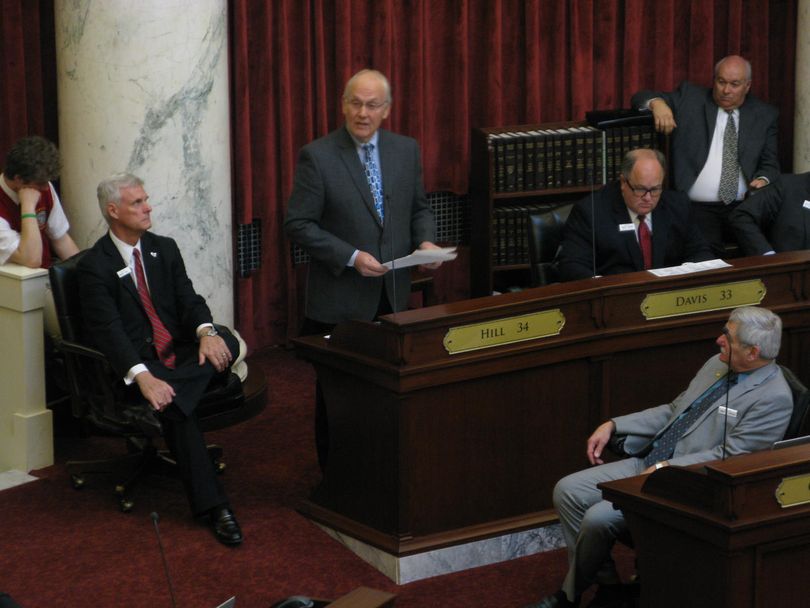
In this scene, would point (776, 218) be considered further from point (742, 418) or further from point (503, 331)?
point (742, 418)

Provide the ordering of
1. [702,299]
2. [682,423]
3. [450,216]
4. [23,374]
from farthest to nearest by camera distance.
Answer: [450,216] < [23,374] < [702,299] < [682,423]

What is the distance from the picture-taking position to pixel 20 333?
19.2ft

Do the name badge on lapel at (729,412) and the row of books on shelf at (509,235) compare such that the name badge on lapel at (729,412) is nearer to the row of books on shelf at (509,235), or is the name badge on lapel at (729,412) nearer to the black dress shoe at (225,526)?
the black dress shoe at (225,526)

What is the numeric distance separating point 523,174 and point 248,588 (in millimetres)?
3614

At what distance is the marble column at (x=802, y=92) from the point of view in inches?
332

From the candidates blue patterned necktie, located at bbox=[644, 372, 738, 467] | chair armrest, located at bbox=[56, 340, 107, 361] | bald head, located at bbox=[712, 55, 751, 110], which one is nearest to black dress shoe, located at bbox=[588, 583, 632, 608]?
blue patterned necktie, located at bbox=[644, 372, 738, 467]

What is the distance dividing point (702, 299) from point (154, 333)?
83.0 inches

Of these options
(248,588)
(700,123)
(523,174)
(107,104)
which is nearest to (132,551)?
(248,588)

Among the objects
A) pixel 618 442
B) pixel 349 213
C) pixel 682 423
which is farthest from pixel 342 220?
pixel 682 423

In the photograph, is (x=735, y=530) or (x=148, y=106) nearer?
(x=735, y=530)

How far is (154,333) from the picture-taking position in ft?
18.0

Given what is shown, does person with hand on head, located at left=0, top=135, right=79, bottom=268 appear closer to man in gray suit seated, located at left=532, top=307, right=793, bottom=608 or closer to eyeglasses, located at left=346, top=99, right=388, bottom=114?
eyeglasses, located at left=346, top=99, right=388, bottom=114

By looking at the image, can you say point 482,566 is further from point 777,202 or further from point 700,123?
point 700,123

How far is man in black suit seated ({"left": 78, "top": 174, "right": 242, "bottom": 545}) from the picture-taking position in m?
5.27
